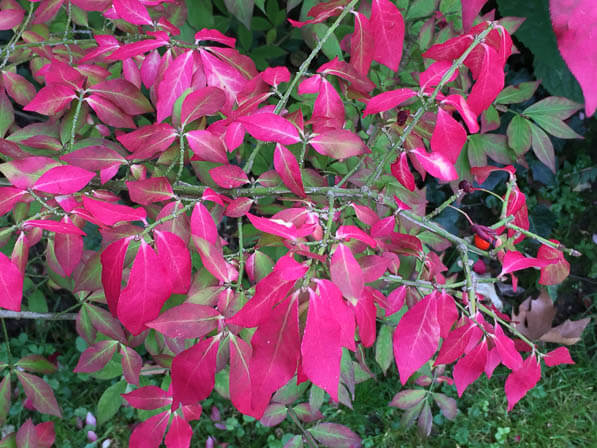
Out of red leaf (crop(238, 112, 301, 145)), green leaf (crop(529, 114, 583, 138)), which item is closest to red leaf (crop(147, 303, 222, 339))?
red leaf (crop(238, 112, 301, 145))

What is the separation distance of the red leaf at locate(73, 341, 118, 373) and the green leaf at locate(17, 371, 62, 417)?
0.13 meters

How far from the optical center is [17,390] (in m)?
1.85

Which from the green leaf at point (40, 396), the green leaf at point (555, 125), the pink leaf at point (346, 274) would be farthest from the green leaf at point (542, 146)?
the green leaf at point (40, 396)

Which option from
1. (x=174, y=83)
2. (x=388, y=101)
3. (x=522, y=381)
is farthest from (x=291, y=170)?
(x=522, y=381)

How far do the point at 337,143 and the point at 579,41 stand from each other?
0.45 m

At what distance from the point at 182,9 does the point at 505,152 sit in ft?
2.85

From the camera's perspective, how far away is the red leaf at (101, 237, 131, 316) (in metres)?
0.61

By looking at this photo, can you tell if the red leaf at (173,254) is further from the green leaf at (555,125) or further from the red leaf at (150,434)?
the green leaf at (555,125)

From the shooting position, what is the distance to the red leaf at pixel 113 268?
2.00ft

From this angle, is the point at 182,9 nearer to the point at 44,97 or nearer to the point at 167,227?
the point at 44,97

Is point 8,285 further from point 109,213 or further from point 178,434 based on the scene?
point 178,434

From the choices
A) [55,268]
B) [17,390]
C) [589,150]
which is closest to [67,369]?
[17,390]

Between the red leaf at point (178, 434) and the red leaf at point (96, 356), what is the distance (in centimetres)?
34

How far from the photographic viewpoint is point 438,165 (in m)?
0.72
